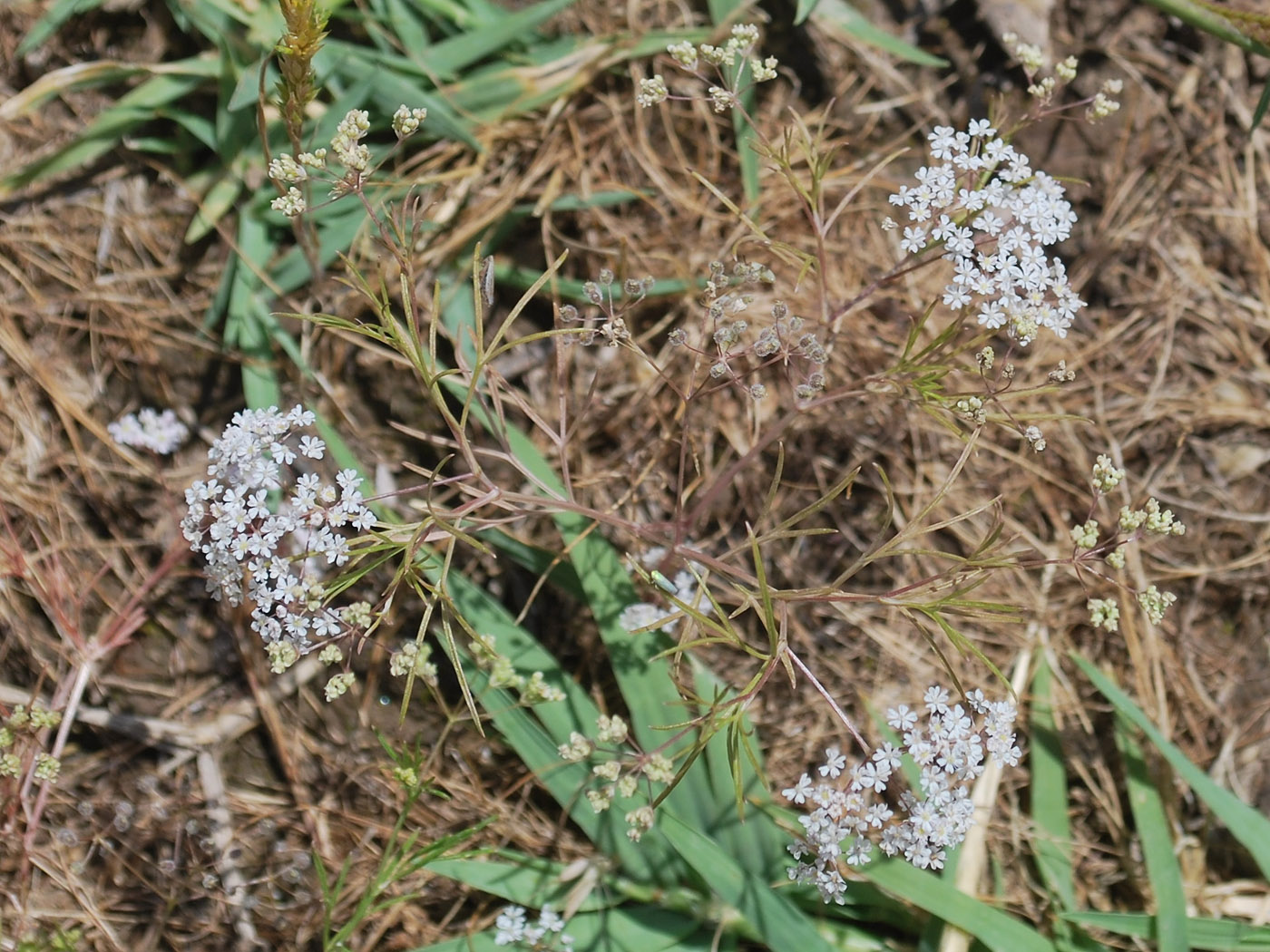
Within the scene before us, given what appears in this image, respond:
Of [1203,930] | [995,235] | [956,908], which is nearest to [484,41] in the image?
[995,235]

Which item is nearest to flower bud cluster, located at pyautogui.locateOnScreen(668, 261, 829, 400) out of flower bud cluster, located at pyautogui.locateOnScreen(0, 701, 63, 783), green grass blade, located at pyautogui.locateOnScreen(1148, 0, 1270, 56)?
green grass blade, located at pyautogui.locateOnScreen(1148, 0, 1270, 56)

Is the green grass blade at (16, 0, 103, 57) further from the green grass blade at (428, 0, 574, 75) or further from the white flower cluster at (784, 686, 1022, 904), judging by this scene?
the white flower cluster at (784, 686, 1022, 904)

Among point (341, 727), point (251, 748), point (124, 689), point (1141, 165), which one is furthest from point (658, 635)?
point (1141, 165)

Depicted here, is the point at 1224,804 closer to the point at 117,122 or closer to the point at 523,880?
the point at 523,880

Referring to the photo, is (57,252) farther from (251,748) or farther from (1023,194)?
(1023,194)

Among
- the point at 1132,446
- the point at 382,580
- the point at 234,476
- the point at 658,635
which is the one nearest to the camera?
the point at 234,476

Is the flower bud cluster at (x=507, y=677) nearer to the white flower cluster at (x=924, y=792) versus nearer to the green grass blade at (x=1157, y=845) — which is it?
the white flower cluster at (x=924, y=792)
